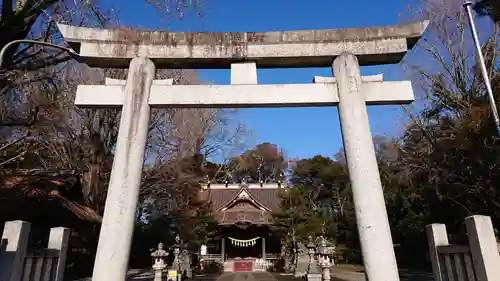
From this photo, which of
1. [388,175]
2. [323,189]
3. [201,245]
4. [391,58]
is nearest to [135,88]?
[391,58]

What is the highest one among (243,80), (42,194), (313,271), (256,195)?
(256,195)

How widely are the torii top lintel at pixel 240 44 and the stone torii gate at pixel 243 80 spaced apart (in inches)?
0.6

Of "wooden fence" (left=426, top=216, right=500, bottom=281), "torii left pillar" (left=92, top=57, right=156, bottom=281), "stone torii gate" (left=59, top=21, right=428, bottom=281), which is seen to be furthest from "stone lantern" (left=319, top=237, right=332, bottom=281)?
"torii left pillar" (left=92, top=57, right=156, bottom=281)

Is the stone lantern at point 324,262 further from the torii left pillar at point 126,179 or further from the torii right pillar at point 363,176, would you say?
the torii left pillar at point 126,179

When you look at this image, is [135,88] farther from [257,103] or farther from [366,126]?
Result: [366,126]

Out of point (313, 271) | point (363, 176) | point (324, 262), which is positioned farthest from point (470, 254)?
point (313, 271)

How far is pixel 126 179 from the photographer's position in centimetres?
523

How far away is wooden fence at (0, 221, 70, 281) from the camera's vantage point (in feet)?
14.8

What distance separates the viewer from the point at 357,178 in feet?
17.3

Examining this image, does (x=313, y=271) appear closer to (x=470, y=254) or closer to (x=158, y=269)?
(x=158, y=269)

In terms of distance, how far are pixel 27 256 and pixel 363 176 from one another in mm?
4751

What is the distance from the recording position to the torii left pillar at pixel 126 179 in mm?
4910

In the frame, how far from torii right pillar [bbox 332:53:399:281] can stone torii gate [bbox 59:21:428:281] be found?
0.05ft

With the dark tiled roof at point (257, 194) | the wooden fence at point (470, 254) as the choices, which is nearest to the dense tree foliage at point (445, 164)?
the wooden fence at point (470, 254)
